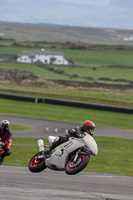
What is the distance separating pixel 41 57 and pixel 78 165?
125325 millimetres

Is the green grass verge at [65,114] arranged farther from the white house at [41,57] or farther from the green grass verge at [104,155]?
the white house at [41,57]

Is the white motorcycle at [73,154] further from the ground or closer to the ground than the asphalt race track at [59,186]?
further from the ground

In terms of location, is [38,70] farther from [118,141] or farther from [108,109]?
[118,141]

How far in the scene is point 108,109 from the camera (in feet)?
149

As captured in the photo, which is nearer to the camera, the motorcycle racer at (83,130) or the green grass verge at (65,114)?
the motorcycle racer at (83,130)

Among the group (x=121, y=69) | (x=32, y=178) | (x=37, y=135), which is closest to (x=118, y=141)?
(x=37, y=135)

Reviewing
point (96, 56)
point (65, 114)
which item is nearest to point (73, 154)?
point (65, 114)

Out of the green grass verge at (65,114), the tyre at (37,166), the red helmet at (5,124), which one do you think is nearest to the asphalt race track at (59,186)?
the tyre at (37,166)

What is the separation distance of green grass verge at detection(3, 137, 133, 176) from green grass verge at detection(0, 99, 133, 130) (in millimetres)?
8117

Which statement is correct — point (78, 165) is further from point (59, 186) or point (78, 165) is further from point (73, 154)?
point (59, 186)

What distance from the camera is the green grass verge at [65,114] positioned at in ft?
129

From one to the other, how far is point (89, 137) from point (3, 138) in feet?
16.7

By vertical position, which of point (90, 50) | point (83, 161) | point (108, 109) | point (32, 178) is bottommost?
point (90, 50)

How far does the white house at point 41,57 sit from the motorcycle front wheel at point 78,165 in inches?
4699
